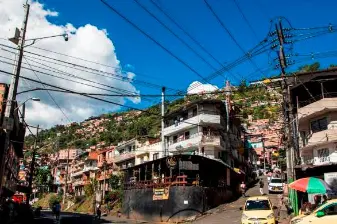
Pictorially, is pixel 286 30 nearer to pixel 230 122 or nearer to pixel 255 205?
pixel 255 205

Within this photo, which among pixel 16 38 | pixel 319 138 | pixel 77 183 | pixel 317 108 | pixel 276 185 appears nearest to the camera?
pixel 16 38

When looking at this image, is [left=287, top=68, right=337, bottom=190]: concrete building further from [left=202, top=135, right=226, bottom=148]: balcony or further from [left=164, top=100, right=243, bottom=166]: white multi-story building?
[left=164, top=100, right=243, bottom=166]: white multi-story building

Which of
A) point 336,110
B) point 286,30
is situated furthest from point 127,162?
point 286,30

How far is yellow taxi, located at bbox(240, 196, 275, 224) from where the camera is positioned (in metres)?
21.1

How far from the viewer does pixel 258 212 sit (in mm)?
21734

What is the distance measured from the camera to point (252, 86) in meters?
23.6

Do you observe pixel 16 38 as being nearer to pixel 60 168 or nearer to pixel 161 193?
pixel 161 193

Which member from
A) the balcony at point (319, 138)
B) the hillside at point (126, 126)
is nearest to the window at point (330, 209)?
the balcony at point (319, 138)

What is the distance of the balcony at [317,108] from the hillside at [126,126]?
26.6 m

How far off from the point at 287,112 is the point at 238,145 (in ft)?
124

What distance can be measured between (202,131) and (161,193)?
17756 millimetres

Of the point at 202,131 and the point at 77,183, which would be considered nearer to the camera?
the point at 202,131

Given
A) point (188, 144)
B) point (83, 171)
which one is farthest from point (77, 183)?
point (188, 144)

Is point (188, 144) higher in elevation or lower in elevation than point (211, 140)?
lower
